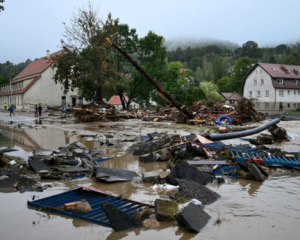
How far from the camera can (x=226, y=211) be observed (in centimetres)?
575

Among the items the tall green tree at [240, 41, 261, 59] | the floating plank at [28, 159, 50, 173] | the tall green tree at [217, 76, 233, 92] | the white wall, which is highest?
the tall green tree at [240, 41, 261, 59]

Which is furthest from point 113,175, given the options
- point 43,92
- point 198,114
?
point 43,92

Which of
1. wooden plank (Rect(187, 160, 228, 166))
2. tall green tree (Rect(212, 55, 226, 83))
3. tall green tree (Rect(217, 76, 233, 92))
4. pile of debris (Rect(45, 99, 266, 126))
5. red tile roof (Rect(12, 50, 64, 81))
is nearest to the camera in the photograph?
wooden plank (Rect(187, 160, 228, 166))

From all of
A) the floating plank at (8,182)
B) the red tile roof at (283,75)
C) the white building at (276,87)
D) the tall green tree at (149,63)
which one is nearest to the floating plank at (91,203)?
the floating plank at (8,182)

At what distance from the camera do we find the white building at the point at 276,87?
65600 millimetres

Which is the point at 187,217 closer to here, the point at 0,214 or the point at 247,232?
the point at 247,232

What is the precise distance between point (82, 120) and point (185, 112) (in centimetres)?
924

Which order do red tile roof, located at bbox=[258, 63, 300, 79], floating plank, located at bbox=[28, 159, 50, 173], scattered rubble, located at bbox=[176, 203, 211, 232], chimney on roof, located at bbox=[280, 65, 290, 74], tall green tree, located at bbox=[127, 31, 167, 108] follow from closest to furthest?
scattered rubble, located at bbox=[176, 203, 211, 232]
floating plank, located at bbox=[28, 159, 50, 173]
tall green tree, located at bbox=[127, 31, 167, 108]
red tile roof, located at bbox=[258, 63, 300, 79]
chimney on roof, located at bbox=[280, 65, 290, 74]

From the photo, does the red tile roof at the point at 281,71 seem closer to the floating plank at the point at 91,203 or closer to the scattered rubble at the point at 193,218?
the floating plank at the point at 91,203

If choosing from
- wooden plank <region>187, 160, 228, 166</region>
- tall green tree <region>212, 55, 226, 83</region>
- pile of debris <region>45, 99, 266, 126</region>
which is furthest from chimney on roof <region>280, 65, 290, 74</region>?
wooden plank <region>187, 160, 228, 166</region>

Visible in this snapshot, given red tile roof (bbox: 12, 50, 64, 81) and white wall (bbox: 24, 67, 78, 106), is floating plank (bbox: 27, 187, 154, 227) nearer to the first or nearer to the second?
red tile roof (bbox: 12, 50, 64, 81)

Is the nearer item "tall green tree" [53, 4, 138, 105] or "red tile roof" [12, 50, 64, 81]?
"tall green tree" [53, 4, 138, 105]

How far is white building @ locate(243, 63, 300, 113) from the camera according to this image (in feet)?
215

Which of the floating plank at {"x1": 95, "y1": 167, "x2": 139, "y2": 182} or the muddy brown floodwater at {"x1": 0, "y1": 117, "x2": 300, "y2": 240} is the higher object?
the floating plank at {"x1": 95, "y1": 167, "x2": 139, "y2": 182}
